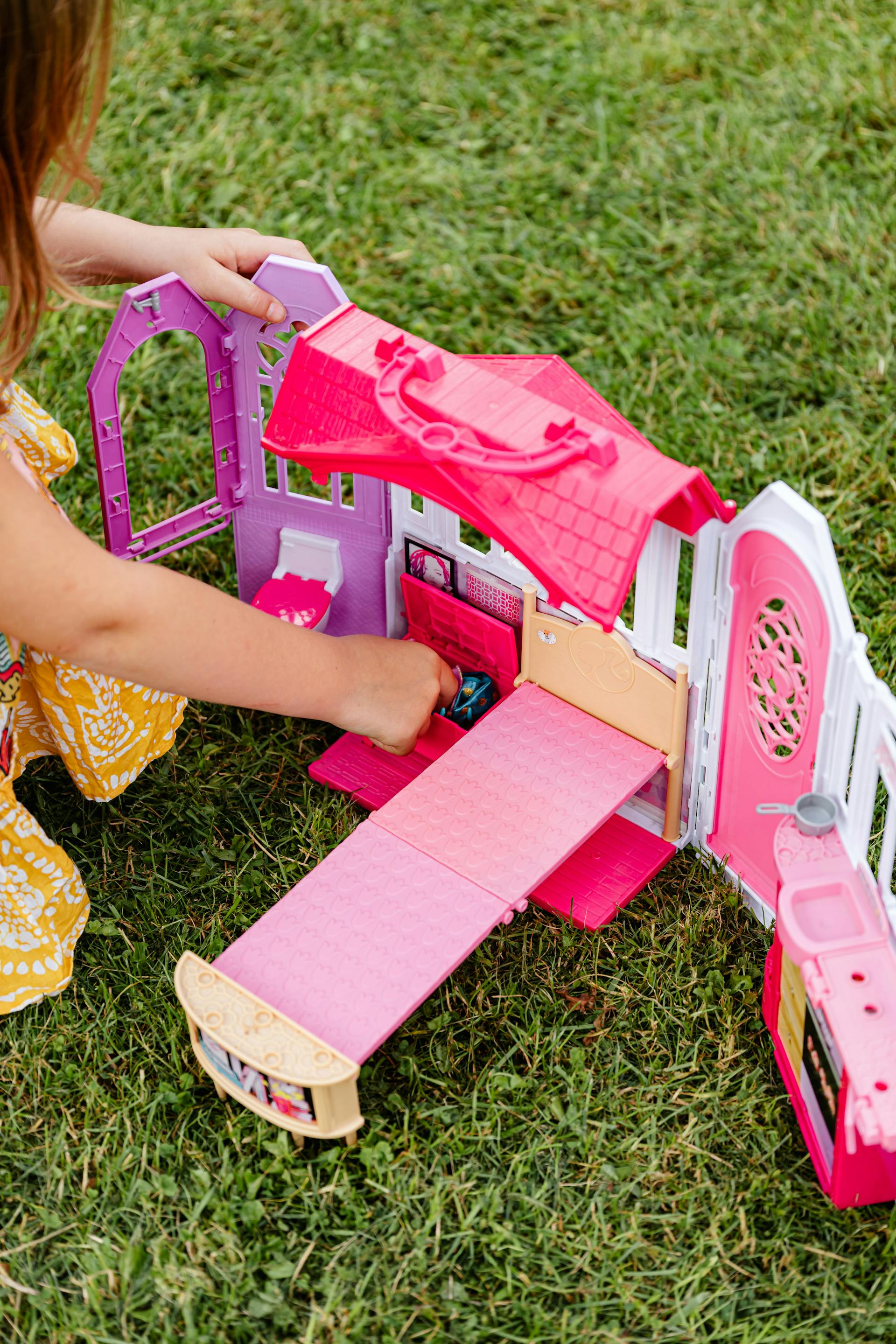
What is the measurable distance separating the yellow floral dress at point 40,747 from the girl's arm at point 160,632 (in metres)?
0.20

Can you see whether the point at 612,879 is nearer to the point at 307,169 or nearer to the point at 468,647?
the point at 468,647

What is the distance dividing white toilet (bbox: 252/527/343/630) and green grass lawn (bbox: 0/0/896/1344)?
0.64 ft

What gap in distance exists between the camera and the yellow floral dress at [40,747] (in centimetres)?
183

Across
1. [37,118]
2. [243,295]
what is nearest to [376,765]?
[243,295]

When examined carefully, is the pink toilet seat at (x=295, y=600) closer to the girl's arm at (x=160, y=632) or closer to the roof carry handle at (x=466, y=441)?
the girl's arm at (x=160, y=632)

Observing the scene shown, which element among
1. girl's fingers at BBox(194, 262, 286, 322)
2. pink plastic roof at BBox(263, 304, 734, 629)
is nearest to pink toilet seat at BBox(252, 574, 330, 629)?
pink plastic roof at BBox(263, 304, 734, 629)

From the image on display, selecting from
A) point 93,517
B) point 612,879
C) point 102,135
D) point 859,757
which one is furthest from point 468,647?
point 102,135

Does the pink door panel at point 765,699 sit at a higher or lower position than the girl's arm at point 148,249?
lower

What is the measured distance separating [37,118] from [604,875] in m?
1.15

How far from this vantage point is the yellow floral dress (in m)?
1.83

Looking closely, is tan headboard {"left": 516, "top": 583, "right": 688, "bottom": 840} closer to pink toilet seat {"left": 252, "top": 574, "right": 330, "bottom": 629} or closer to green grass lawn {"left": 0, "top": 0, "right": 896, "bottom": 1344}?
green grass lawn {"left": 0, "top": 0, "right": 896, "bottom": 1344}

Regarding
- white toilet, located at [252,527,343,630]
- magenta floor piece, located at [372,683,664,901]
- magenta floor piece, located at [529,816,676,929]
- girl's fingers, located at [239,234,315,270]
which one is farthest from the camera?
white toilet, located at [252,527,343,630]

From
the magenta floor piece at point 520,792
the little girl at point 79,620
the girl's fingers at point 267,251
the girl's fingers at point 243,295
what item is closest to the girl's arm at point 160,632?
the little girl at point 79,620

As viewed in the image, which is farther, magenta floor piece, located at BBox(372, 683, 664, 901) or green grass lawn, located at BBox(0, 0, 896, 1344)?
magenta floor piece, located at BBox(372, 683, 664, 901)
